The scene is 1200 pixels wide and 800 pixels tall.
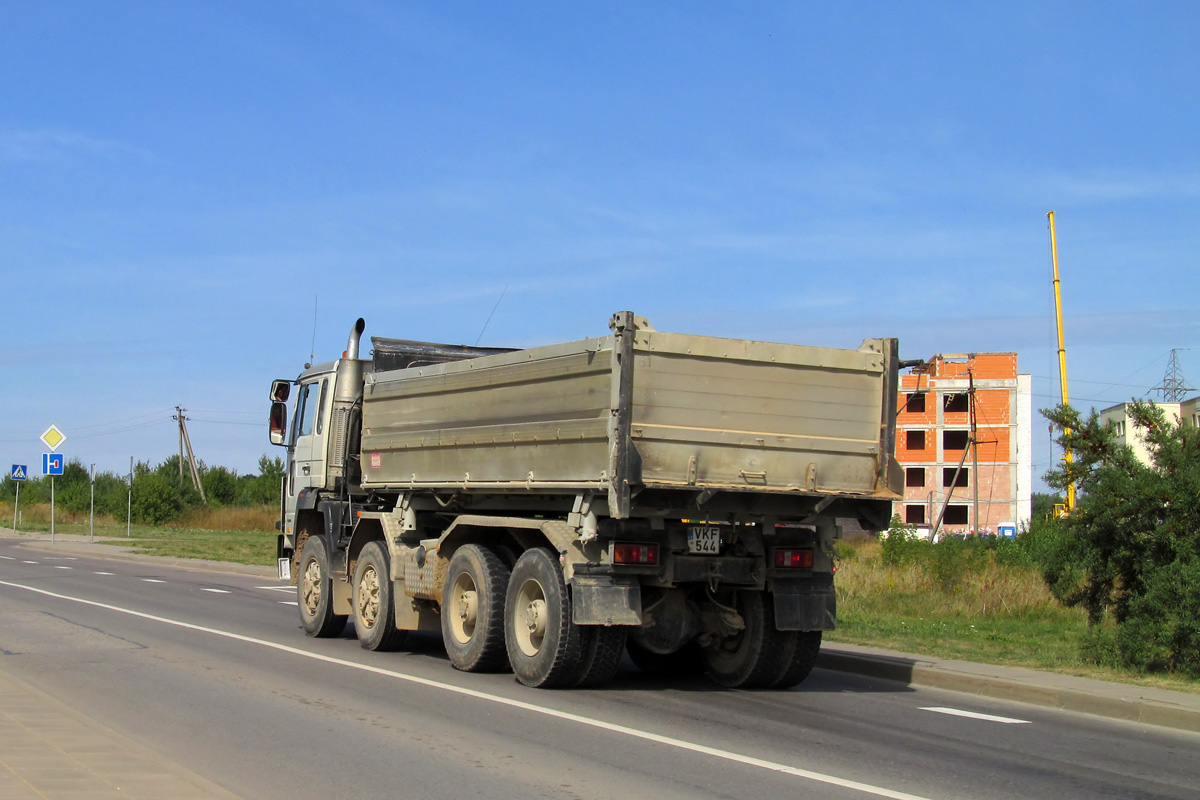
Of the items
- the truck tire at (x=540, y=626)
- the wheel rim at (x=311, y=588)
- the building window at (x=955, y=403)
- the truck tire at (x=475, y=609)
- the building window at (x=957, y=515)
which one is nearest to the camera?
the truck tire at (x=540, y=626)

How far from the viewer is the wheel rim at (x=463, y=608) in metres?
11.8

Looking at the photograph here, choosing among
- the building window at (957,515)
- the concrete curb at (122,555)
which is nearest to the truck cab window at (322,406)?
the concrete curb at (122,555)

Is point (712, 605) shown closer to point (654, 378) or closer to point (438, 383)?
point (654, 378)

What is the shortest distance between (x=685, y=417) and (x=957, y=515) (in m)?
87.4

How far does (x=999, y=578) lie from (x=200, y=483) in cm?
6401

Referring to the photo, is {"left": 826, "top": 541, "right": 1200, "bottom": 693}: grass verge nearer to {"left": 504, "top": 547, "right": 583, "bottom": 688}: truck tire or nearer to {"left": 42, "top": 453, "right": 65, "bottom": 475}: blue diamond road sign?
{"left": 504, "top": 547, "right": 583, "bottom": 688}: truck tire

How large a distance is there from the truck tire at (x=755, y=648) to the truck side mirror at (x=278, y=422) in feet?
25.5

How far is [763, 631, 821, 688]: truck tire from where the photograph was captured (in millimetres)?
11211

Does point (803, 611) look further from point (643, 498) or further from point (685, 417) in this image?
point (685, 417)

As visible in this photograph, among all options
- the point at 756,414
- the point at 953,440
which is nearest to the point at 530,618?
the point at 756,414

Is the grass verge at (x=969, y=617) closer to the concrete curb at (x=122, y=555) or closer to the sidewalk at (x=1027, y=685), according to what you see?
the sidewalk at (x=1027, y=685)

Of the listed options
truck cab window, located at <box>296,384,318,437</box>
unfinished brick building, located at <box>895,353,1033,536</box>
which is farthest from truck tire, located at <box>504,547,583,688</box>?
unfinished brick building, located at <box>895,353,1033,536</box>

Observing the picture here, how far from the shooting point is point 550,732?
27.9 ft

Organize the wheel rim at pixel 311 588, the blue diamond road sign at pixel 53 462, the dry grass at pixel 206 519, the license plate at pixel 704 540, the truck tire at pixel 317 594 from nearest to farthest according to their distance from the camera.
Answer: the license plate at pixel 704 540 < the truck tire at pixel 317 594 < the wheel rim at pixel 311 588 < the blue diamond road sign at pixel 53 462 < the dry grass at pixel 206 519
